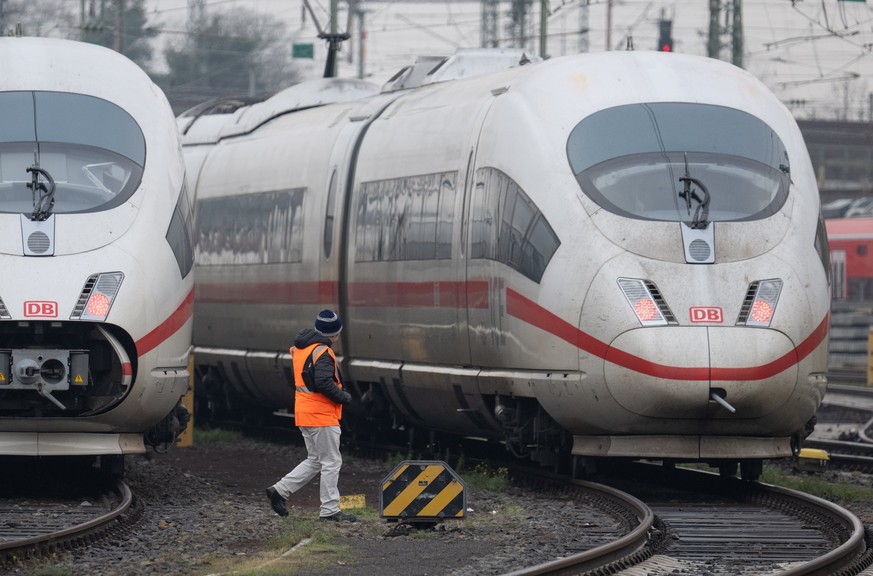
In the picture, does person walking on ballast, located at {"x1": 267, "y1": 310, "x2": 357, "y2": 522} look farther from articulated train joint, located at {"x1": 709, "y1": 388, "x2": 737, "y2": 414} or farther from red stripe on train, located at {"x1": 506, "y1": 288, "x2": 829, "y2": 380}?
articulated train joint, located at {"x1": 709, "y1": 388, "x2": 737, "y2": 414}

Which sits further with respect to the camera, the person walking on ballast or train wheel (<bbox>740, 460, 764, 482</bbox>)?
train wheel (<bbox>740, 460, 764, 482</bbox>)

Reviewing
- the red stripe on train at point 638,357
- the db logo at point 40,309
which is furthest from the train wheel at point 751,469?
the db logo at point 40,309

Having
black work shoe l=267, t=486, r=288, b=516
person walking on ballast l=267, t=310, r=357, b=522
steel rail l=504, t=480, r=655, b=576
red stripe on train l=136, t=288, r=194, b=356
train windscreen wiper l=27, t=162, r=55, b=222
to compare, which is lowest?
black work shoe l=267, t=486, r=288, b=516

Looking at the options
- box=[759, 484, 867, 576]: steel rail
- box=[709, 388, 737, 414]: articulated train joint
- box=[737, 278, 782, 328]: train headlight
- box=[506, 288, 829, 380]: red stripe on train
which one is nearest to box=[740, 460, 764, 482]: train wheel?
box=[759, 484, 867, 576]: steel rail

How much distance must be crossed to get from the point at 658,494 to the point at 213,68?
61.4 metres

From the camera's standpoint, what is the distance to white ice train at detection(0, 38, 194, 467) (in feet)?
39.4

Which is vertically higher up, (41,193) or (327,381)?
(41,193)

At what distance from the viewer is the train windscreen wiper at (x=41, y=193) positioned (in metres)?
12.3

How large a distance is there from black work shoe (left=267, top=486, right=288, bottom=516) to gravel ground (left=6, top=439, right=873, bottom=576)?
0.07 metres

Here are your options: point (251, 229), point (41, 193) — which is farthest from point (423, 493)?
point (251, 229)

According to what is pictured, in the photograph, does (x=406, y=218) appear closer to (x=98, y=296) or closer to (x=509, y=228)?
(x=509, y=228)

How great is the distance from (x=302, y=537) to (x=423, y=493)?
90 cm

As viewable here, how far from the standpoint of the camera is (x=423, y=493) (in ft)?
36.7

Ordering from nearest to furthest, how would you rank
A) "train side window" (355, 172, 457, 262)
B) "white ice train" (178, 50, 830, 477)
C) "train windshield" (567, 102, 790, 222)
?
"white ice train" (178, 50, 830, 477) < "train windshield" (567, 102, 790, 222) < "train side window" (355, 172, 457, 262)
